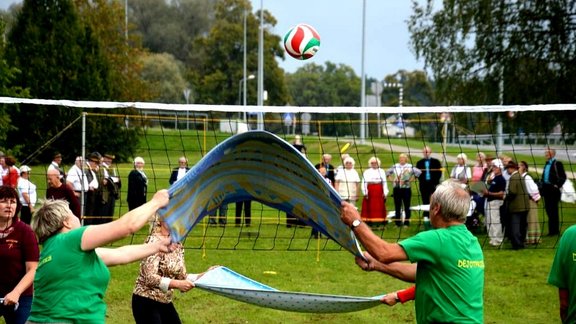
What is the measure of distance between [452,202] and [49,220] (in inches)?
93.0

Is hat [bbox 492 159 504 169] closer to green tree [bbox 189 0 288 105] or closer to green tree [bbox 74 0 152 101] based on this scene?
green tree [bbox 74 0 152 101]

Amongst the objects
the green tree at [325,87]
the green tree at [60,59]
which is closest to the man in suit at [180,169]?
the green tree at [60,59]

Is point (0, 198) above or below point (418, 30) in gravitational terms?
below

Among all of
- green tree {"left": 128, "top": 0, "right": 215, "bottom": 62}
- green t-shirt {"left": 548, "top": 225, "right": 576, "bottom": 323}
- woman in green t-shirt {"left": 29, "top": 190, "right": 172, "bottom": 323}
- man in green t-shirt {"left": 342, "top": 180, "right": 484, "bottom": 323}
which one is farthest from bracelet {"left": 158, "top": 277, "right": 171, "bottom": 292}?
green tree {"left": 128, "top": 0, "right": 215, "bottom": 62}

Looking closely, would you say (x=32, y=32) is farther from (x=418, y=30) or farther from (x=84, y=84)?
(x=418, y=30)

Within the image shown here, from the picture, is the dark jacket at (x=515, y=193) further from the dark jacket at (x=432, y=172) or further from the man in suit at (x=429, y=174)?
the dark jacket at (x=432, y=172)

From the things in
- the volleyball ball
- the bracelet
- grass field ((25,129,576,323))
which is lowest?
grass field ((25,129,576,323))

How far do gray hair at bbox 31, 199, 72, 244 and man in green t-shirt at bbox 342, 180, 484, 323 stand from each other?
1691 mm

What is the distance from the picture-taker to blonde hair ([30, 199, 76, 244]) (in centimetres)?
488

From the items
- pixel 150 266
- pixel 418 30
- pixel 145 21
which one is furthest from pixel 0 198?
pixel 145 21

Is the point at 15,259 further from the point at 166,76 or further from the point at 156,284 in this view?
the point at 166,76

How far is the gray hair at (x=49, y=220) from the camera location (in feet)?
16.0

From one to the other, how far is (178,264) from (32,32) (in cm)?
2797

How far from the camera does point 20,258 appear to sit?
6285mm
